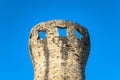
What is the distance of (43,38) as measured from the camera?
53.7 ft

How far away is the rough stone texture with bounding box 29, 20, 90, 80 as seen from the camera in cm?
1555

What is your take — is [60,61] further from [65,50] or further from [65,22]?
[65,22]

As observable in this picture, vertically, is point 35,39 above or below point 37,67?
above

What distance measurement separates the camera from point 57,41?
632 inches

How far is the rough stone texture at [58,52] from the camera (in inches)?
612

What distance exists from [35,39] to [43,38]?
19.5 inches

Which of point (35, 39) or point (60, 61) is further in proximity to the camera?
point (35, 39)

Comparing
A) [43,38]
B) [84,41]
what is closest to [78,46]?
[84,41]

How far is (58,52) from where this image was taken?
15789 mm

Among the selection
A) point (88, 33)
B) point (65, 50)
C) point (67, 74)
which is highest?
point (88, 33)

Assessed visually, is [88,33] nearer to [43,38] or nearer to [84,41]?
[84,41]

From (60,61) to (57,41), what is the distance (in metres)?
0.98

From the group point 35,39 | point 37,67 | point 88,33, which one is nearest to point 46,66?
point 37,67

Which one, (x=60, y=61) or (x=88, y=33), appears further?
(x=88, y=33)
